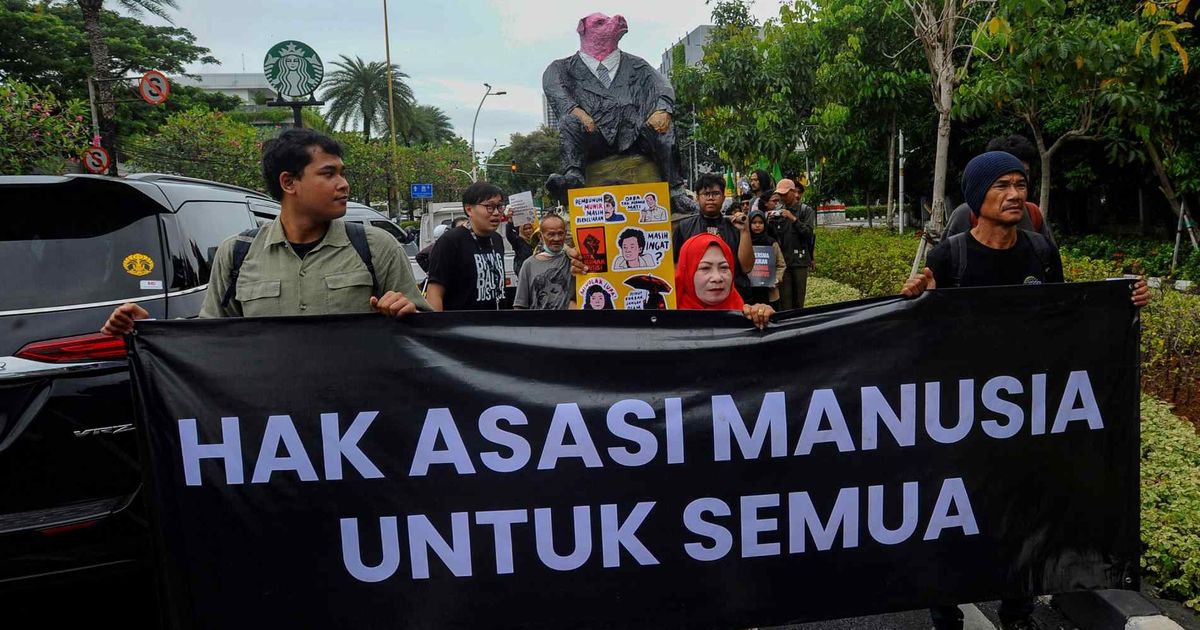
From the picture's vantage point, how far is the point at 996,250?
329 cm

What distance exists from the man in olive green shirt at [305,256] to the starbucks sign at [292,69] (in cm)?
807

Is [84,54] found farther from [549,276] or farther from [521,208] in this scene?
[549,276]

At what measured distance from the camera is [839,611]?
9.18 ft

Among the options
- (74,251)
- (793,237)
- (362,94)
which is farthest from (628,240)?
(362,94)

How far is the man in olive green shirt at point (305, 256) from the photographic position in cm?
295

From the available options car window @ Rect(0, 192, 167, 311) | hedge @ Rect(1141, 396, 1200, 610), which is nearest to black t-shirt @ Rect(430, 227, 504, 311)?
car window @ Rect(0, 192, 167, 311)

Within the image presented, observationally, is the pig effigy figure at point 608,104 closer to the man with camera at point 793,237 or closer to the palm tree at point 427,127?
the man with camera at point 793,237

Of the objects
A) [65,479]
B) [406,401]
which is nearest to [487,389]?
[406,401]

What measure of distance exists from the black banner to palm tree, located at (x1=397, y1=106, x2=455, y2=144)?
195 feet

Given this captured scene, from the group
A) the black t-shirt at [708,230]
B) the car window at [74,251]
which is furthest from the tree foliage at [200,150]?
the car window at [74,251]

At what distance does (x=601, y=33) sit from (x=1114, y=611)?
3.94 m

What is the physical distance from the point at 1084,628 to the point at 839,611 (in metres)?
1.18

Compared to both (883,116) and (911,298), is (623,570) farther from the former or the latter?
(883,116)

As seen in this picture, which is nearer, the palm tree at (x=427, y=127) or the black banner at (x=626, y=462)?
the black banner at (x=626, y=462)
